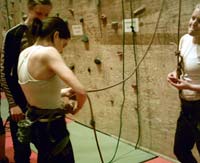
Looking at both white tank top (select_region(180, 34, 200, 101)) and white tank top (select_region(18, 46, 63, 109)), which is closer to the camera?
white tank top (select_region(18, 46, 63, 109))

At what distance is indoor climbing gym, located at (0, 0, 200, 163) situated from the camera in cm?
170

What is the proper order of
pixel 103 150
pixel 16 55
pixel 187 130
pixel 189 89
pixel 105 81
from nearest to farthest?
pixel 189 89
pixel 187 130
pixel 16 55
pixel 103 150
pixel 105 81

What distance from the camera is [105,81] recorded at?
3.49 metres

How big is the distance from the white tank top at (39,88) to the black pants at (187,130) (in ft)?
2.89

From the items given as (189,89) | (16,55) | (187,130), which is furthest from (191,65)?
(16,55)

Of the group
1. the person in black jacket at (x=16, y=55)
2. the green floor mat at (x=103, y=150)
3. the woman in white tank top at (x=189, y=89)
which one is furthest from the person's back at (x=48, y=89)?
the green floor mat at (x=103, y=150)

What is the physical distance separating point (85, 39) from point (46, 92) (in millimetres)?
2015

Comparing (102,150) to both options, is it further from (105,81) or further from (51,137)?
(51,137)

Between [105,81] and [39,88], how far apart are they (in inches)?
74.0

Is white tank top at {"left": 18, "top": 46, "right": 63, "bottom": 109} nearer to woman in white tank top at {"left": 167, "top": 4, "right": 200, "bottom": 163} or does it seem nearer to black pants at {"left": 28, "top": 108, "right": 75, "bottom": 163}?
black pants at {"left": 28, "top": 108, "right": 75, "bottom": 163}

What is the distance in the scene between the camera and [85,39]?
3611 mm

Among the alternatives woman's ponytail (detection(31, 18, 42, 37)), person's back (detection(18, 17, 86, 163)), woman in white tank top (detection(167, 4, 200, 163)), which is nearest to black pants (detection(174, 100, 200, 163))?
woman in white tank top (detection(167, 4, 200, 163))

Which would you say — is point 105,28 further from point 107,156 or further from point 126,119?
point 107,156

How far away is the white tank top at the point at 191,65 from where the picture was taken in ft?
6.68
